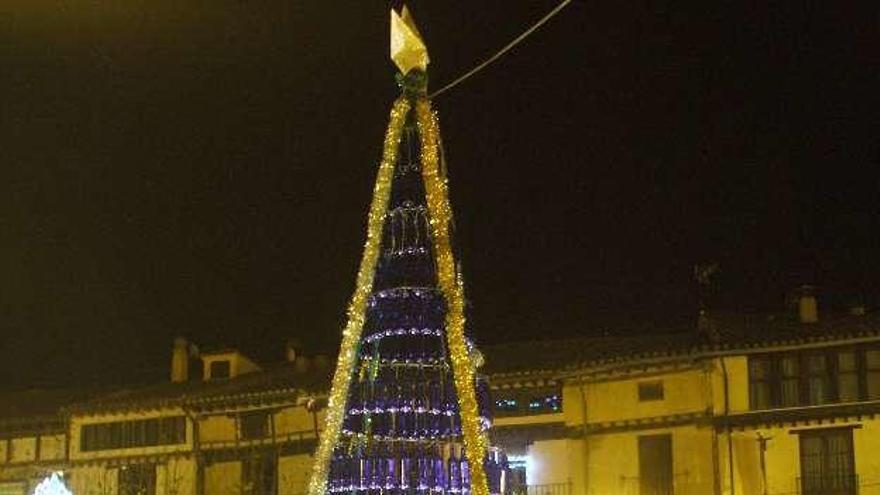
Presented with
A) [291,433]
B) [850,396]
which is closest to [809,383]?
[850,396]

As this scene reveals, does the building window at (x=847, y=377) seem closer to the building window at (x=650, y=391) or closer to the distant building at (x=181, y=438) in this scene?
the building window at (x=650, y=391)

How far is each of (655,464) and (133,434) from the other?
56.9 ft

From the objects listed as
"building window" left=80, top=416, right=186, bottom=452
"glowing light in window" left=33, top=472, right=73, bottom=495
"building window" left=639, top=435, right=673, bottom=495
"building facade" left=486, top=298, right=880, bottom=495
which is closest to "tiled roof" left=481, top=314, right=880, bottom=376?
"building facade" left=486, top=298, right=880, bottom=495

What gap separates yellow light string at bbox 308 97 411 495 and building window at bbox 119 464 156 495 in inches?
1090

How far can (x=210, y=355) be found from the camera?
4872 cm

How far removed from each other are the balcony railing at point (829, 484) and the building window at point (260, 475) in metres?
16.0

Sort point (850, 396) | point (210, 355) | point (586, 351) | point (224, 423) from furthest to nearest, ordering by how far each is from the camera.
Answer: point (210, 355) → point (224, 423) → point (586, 351) → point (850, 396)

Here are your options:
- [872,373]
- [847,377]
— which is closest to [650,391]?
[847,377]

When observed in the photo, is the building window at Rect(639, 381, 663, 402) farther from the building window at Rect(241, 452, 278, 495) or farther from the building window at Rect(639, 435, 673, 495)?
the building window at Rect(241, 452, 278, 495)

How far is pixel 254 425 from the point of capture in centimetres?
4356

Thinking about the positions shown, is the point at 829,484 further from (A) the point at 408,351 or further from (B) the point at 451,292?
(B) the point at 451,292

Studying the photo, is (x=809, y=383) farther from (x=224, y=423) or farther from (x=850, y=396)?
(x=224, y=423)

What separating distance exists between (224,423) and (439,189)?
27.5 m

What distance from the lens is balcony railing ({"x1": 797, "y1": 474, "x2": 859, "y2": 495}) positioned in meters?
35.2
